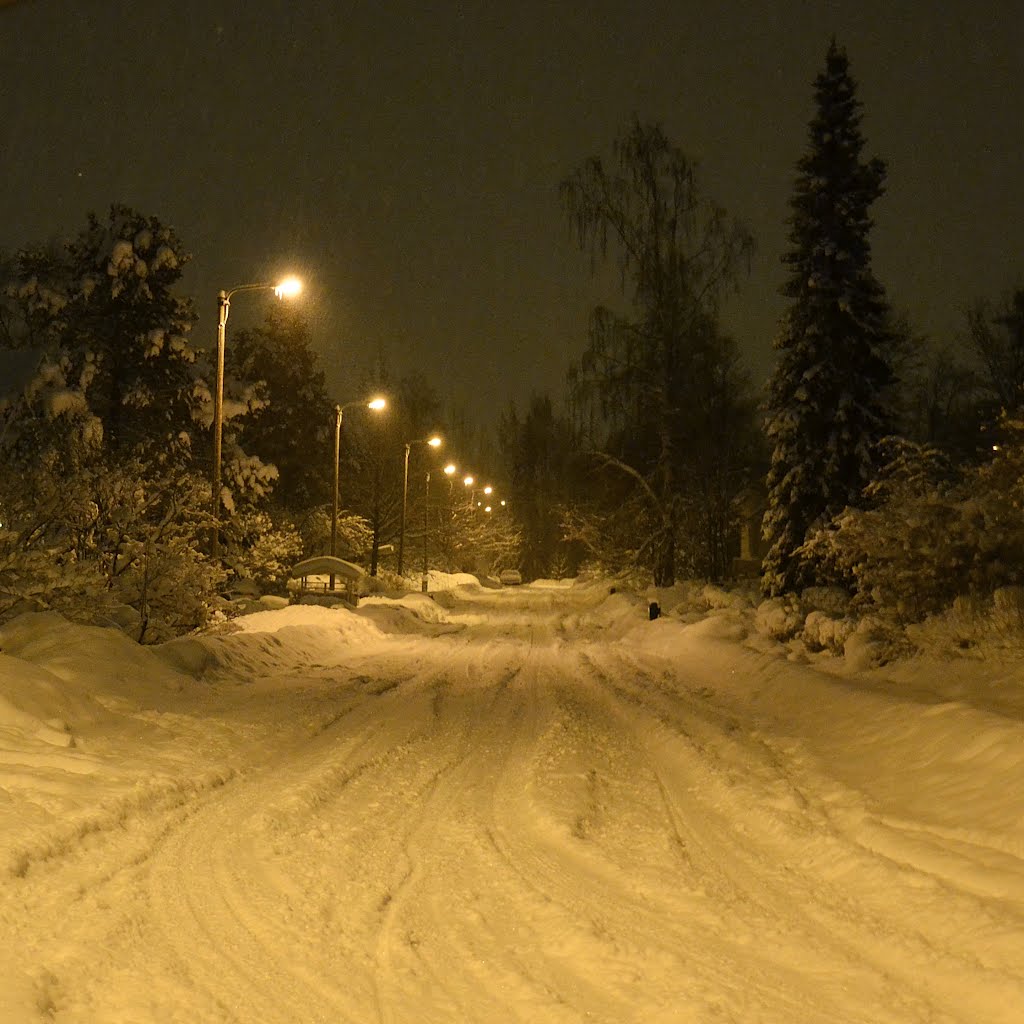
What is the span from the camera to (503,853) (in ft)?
20.3

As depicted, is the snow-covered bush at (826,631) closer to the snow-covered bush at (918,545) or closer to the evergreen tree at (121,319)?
the snow-covered bush at (918,545)

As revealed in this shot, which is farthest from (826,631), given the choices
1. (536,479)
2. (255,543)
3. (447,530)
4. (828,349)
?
(536,479)

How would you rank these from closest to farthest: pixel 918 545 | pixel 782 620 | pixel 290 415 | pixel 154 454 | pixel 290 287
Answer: pixel 918 545, pixel 782 620, pixel 290 287, pixel 154 454, pixel 290 415

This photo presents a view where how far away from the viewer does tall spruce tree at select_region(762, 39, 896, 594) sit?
26578mm

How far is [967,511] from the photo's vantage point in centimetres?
1317

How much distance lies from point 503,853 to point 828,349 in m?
23.2

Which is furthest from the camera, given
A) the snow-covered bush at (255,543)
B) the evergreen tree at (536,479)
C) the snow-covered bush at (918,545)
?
the evergreen tree at (536,479)

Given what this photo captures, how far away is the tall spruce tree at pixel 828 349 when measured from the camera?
1046 inches

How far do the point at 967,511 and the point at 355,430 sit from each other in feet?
184

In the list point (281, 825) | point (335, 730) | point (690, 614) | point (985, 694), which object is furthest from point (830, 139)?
point (281, 825)

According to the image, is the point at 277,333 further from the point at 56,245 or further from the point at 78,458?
the point at 78,458

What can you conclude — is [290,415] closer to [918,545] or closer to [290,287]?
[290,287]

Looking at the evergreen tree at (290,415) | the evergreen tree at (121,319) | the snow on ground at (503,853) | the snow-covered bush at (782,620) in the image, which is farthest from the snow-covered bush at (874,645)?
the evergreen tree at (290,415)

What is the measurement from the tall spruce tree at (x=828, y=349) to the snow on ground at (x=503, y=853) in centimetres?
1486
